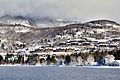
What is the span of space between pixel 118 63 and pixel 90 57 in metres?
24.0

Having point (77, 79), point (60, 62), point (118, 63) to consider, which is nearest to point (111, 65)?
point (118, 63)

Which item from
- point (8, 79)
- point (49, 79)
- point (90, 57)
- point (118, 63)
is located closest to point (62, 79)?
point (49, 79)

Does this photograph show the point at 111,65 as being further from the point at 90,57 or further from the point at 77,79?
the point at 77,79

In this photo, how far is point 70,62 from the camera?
639ft

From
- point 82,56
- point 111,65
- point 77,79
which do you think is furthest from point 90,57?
point 77,79

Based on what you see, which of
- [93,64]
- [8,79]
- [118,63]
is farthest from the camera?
[93,64]

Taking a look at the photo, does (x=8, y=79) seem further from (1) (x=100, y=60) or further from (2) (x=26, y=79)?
(1) (x=100, y=60)

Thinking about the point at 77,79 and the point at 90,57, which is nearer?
the point at 77,79

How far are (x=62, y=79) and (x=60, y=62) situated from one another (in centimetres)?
12016

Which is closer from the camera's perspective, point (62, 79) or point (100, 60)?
point (62, 79)

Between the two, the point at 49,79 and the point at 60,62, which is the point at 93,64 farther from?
the point at 49,79

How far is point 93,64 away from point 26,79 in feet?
343

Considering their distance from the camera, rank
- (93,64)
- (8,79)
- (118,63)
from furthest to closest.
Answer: (93,64), (118,63), (8,79)

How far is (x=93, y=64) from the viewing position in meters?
181
